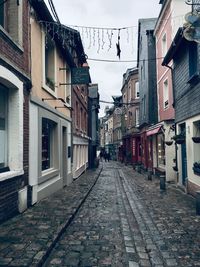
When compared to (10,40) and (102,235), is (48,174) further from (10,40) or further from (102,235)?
(10,40)

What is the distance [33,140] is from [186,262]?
5415mm

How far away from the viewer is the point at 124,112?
37188 mm

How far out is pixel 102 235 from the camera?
539 cm

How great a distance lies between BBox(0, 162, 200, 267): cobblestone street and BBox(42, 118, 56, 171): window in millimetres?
1888


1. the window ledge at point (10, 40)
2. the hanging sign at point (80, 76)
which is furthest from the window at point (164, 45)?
the window ledge at point (10, 40)

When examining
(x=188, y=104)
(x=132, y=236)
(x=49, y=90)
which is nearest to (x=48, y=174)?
(x=49, y=90)

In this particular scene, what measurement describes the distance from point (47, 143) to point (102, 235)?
5643 millimetres

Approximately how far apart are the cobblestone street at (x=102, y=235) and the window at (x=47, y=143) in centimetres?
189

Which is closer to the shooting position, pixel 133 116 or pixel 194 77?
pixel 194 77

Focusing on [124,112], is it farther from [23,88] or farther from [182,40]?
[23,88]

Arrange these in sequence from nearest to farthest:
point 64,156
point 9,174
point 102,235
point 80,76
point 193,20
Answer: point 102,235, point 9,174, point 193,20, point 80,76, point 64,156

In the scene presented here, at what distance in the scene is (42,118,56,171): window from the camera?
9.76 meters

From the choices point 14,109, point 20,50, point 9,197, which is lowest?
point 9,197

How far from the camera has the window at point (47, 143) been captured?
9758mm
